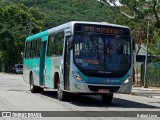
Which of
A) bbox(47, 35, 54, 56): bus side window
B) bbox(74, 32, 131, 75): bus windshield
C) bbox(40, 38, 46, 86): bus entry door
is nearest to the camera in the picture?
bbox(74, 32, 131, 75): bus windshield

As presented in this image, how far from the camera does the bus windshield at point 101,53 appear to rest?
16.3 meters

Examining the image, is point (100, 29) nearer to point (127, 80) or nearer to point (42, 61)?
point (127, 80)

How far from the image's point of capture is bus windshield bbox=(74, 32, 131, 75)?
643 inches

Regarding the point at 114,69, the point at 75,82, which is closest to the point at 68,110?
the point at 75,82

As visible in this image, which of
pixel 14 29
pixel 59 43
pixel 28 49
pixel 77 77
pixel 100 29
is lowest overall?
pixel 77 77

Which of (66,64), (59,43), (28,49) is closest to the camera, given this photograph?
(66,64)

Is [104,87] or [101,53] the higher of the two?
[101,53]

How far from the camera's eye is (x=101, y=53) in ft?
54.1

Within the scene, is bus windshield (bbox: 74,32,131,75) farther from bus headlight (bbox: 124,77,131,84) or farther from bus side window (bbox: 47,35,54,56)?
bus side window (bbox: 47,35,54,56)

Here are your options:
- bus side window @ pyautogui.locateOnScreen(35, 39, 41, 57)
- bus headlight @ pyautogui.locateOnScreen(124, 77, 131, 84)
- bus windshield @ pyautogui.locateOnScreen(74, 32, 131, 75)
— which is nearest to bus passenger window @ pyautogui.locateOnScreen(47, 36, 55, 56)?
bus side window @ pyautogui.locateOnScreen(35, 39, 41, 57)

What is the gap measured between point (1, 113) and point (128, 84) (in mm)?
5766

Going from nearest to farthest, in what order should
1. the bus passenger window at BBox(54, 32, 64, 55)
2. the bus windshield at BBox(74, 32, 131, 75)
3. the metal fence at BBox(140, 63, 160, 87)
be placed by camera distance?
the bus windshield at BBox(74, 32, 131, 75)
the bus passenger window at BBox(54, 32, 64, 55)
the metal fence at BBox(140, 63, 160, 87)

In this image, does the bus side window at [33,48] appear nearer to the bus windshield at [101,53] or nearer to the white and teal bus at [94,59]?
the white and teal bus at [94,59]

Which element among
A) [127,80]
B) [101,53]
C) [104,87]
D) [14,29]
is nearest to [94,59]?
[101,53]
